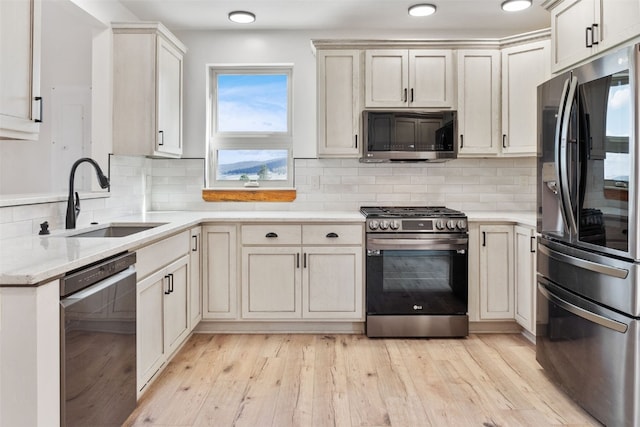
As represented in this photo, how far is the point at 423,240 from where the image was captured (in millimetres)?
3215

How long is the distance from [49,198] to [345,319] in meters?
2.10

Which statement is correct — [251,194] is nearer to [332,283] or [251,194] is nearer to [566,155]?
[332,283]

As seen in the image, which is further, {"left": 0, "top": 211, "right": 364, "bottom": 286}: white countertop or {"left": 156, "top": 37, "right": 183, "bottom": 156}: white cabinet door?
{"left": 156, "top": 37, "right": 183, "bottom": 156}: white cabinet door

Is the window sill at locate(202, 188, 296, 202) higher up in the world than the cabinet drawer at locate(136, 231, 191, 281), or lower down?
higher up

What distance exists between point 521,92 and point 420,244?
1.49 metres

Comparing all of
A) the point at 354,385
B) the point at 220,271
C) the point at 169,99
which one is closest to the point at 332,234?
the point at 220,271

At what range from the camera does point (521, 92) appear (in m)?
3.46

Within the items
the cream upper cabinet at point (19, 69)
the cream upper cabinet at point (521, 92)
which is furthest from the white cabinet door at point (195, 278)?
the cream upper cabinet at point (521, 92)

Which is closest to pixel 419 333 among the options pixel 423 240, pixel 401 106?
pixel 423 240

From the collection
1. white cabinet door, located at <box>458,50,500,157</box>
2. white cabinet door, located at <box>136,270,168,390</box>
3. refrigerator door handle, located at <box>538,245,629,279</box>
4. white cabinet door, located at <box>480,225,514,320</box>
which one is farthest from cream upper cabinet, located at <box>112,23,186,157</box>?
refrigerator door handle, located at <box>538,245,629,279</box>

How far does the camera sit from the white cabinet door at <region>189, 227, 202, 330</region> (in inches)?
119

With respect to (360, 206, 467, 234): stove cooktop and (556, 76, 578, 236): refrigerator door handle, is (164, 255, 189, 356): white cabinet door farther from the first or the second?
(556, 76, 578, 236): refrigerator door handle

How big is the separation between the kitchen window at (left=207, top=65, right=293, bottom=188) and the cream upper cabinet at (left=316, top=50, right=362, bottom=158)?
509 millimetres

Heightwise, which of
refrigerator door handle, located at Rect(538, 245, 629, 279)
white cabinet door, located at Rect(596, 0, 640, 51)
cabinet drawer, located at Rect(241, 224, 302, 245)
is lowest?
refrigerator door handle, located at Rect(538, 245, 629, 279)
